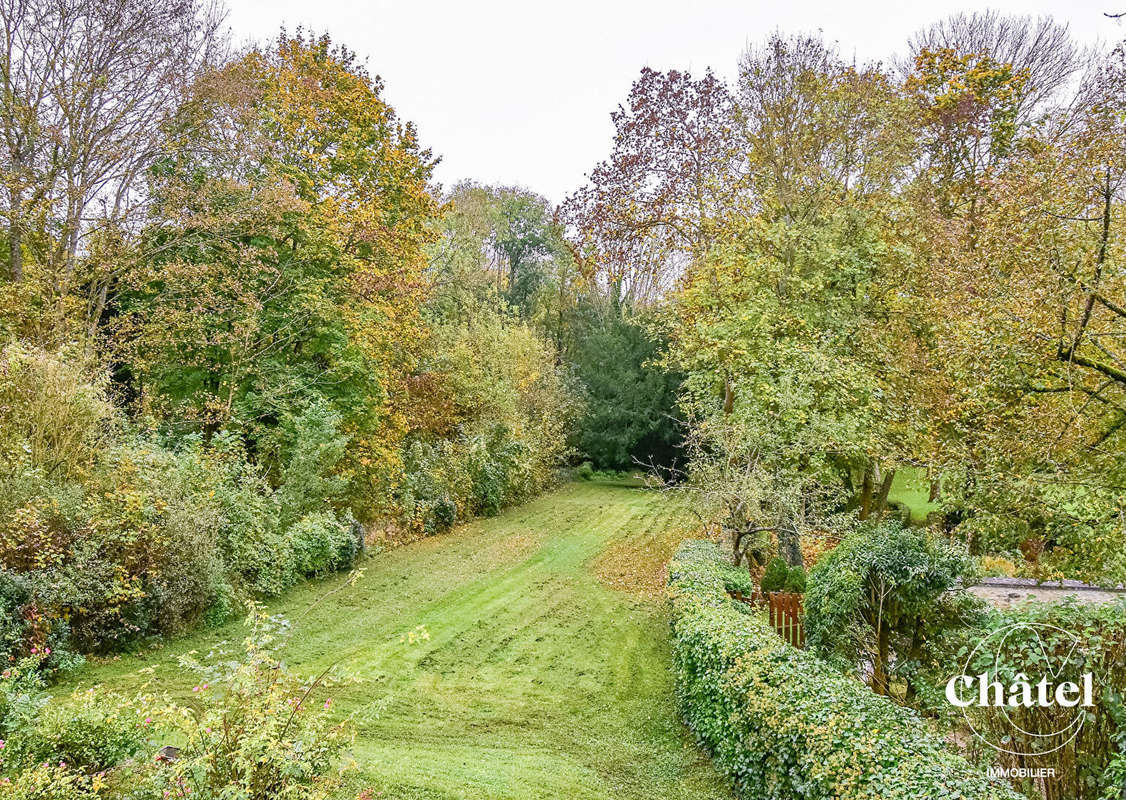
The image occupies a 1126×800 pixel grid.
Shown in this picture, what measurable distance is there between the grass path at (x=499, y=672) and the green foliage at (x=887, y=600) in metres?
2.12

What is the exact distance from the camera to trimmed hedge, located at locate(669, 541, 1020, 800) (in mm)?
3846

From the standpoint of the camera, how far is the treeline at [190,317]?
8.70 metres

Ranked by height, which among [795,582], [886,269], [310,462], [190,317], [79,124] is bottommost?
[795,582]

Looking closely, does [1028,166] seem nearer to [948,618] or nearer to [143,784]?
[948,618]

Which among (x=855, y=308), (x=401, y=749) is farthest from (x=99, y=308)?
(x=855, y=308)

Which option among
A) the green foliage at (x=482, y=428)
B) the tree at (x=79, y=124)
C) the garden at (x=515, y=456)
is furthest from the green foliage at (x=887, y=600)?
the green foliage at (x=482, y=428)

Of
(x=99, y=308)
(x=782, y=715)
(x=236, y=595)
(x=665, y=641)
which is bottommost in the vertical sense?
(x=665, y=641)

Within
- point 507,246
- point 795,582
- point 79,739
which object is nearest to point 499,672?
point 795,582

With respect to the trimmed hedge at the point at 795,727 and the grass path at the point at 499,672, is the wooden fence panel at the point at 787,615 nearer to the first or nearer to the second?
the grass path at the point at 499,672

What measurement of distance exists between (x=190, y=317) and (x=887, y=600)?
1380 cm

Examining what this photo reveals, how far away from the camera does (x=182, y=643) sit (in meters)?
9.26

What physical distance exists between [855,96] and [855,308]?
184 inches

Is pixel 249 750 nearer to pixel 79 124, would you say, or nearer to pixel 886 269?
pixel 79 124

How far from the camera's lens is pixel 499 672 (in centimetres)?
941
